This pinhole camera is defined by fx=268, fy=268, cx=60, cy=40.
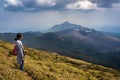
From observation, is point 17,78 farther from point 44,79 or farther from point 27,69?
point 27,69

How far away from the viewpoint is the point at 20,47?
29250 millimetres

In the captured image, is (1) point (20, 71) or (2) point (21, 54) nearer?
(2) point (21, 54)

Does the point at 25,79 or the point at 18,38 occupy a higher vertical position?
the point at 18,38

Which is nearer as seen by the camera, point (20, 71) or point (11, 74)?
point (11, 74)

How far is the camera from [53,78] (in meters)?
35.0

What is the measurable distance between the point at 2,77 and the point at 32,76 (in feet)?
21.9

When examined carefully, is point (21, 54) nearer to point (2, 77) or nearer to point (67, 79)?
point (2, 77)

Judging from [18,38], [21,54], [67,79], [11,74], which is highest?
[18,38]

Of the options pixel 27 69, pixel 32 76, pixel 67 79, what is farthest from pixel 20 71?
pixel 67 79

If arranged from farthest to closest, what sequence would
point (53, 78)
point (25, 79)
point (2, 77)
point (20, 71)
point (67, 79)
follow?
1. point (67, 79)
2. point (53, 78)
3. point (20, 71)
4. point (25, 79)
5. point (2, 77)

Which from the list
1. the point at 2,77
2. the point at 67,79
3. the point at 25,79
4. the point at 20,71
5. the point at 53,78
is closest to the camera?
the point at 2,77

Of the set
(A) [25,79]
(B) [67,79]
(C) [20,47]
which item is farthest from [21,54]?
(B) [67,79]

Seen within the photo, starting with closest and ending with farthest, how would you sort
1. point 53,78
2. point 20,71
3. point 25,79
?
point 25,79 < point 20,71 < point 53,78

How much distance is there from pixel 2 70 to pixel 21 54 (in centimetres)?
298
